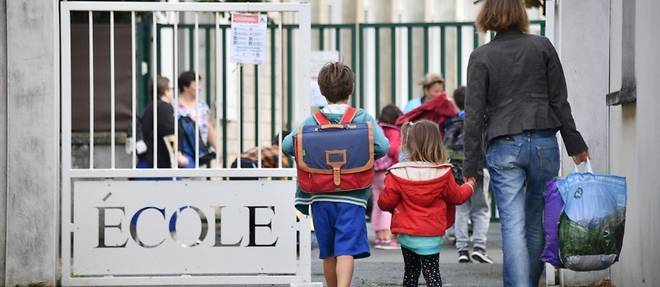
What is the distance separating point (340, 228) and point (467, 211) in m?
4.68

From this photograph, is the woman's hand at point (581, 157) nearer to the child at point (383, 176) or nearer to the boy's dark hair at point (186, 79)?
the child at point (383, 176)

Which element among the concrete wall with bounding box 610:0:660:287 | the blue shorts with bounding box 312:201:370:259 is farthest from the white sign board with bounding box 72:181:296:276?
the concrete wall with bounding box 610:0:660:287

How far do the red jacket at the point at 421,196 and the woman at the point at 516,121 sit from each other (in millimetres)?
A: 349

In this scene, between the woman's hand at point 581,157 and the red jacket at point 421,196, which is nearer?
the woman's hand at point 581,157

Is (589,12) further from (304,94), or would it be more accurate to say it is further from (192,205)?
(192,205)

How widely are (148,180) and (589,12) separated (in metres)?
3.00

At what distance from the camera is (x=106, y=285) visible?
980 cm

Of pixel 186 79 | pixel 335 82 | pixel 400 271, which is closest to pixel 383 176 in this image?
pixel 186 79

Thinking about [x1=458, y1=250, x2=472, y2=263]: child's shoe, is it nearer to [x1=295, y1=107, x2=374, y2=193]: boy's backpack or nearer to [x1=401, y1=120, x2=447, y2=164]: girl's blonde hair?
[x1=401, y1=120, x2=447, y2=164]: girl's blonde hair

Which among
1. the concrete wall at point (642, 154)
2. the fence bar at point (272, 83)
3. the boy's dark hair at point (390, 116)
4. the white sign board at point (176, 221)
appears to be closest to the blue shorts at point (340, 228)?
the white sign board at point (176, 221)

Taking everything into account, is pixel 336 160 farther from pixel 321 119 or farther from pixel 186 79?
pixel 186 79

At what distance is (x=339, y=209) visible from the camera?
Answer: 826 cm

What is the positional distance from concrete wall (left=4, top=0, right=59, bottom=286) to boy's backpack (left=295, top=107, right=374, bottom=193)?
2144 millimetres

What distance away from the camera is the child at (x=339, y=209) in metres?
8.23
